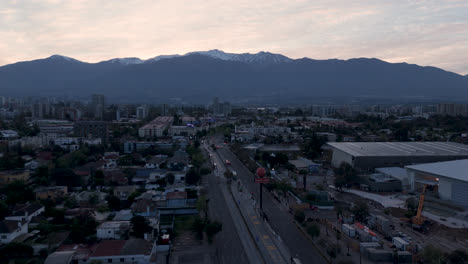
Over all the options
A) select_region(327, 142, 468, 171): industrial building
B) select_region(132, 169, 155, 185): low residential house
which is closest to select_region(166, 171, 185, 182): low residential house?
select_region(132, 169, 155, 185): low residential house

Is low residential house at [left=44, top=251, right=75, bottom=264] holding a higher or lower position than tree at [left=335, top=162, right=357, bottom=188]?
lower

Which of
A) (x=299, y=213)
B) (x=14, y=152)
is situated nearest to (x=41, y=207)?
(x=299, y=213)

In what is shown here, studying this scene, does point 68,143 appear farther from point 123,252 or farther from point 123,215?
Answer: point 123,252

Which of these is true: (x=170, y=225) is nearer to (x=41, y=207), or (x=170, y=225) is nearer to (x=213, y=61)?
(x=41, y=207)

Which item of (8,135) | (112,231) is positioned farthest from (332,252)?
(8,135)

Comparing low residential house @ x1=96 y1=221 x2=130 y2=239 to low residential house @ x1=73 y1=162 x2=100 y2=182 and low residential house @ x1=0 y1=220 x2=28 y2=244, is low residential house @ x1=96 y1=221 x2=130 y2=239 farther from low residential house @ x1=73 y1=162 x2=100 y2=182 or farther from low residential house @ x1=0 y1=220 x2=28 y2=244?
low residential house @ x1=73 y1=162 x2=100 y2=182

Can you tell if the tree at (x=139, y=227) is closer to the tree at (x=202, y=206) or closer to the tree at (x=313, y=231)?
Result: the tree at (x=202, y=206)

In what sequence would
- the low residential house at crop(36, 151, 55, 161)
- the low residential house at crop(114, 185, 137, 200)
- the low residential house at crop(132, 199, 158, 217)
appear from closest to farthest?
1. the low residential house at crop(132, 199, 158, 217)
2. the low residential house at crop(114, 185, 137, 200)
3. the low residential house at crop(36, 151, 55, 161)
